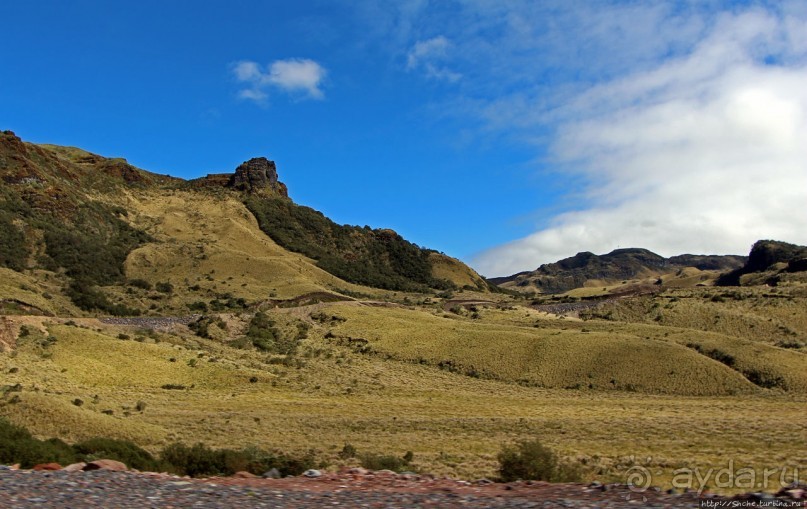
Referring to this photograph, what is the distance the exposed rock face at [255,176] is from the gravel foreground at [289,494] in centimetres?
13129

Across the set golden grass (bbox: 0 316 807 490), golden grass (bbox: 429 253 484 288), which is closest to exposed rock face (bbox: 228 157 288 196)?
golden grass (bbox: 429 253 484 288)

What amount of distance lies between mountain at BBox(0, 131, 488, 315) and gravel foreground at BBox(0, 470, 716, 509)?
49.6 metres

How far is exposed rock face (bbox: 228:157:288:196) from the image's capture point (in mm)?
137625

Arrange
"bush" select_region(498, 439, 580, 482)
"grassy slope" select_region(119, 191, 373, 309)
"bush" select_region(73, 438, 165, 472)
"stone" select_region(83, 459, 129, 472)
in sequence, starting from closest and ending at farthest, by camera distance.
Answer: "stone" select_region(83, 459, 129, 472) → "bush" select_region(498, 439, 580, 482) → "bush" select_region(73, 438, 165, 472) → "grassy slope" select_region(119, 191, 373, 309)

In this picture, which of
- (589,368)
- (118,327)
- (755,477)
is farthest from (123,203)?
(755,477)

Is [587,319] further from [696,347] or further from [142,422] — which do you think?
[142,422]

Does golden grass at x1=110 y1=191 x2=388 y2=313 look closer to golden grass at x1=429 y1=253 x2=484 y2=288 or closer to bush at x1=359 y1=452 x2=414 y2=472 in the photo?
golden grass at x1=429 y1=253 x2=484 y2=288

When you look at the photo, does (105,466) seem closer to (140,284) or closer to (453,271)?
(140,284)

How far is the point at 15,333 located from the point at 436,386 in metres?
27.3

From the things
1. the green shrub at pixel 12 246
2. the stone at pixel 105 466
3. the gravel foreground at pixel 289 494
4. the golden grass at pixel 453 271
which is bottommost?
the stone at pixel 105 466

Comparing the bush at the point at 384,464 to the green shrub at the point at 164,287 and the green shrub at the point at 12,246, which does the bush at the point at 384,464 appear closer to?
the green shrub at the point at 164,287

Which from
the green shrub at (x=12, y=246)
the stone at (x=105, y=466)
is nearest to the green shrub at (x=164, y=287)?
the green shrub at (x=12, y=246)

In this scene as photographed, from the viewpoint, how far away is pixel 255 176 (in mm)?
139875

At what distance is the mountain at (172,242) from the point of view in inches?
2852
